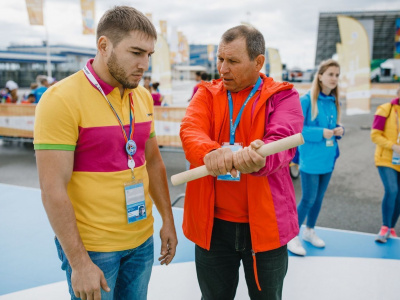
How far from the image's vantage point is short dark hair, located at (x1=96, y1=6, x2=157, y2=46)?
1406 millimetres

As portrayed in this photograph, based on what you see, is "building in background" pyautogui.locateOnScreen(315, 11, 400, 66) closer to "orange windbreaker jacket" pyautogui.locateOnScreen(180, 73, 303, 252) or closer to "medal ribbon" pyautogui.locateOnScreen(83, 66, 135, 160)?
"orange windbreaker jacket" pyautogui.locateOnScreen(180, 73, 303, 252)

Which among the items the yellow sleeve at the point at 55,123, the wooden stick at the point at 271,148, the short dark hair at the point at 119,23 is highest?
the short dark hair at the point at 119,23

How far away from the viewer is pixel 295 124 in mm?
1544

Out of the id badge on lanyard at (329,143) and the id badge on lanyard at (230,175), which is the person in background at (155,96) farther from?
the id badge on lanyard at (230,175)

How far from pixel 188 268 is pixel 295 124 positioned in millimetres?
2185

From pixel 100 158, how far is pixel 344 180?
6135 millimetres

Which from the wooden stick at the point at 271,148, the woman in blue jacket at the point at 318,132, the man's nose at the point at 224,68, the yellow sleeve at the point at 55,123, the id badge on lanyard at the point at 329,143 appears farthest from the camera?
the id badge on lanyard at the point at 329,143

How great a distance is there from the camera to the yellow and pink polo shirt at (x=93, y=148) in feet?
4.27

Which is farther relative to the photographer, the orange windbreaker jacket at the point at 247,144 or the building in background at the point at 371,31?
the building in background at the point at 371,31

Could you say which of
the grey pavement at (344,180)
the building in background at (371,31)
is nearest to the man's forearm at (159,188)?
the grey pavement at (344,180)

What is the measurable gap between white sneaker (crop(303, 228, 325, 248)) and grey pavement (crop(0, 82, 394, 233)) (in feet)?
2.73

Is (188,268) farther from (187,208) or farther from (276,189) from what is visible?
(276,189)

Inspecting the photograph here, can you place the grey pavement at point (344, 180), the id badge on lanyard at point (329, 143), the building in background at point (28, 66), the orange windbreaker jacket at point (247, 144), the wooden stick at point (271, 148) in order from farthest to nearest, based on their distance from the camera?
the building in background at point (28, 66) < the grey pavement at point (344, 180) < the id badge on lanyard at point (329, 143) < the orange windbreaker jacket at point (247, 144) < the wooden stick at point (271, 148)

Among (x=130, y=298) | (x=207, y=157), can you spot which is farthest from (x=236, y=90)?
(x=130, y=298)
